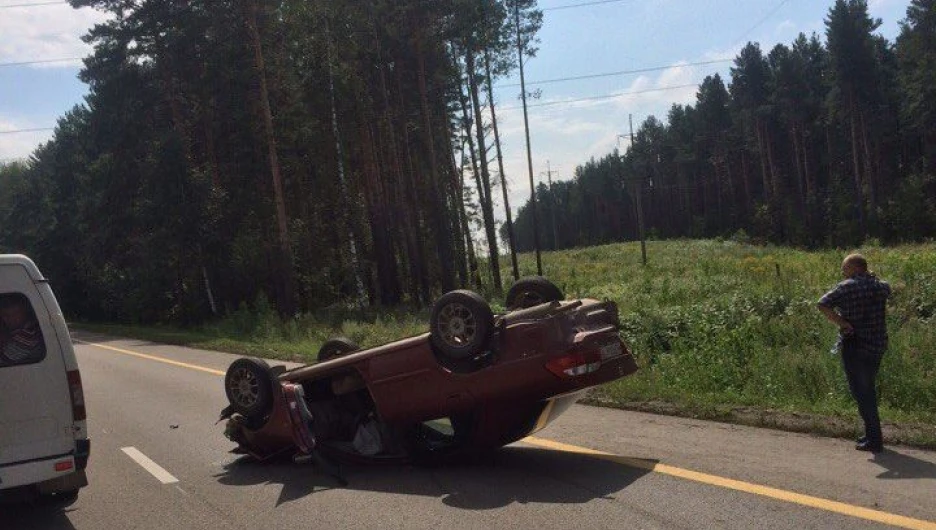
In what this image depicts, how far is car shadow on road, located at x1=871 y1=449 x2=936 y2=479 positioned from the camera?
574 centimetres

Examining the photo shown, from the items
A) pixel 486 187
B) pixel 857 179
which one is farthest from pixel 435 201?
pixel 857 179

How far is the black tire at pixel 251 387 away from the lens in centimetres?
755

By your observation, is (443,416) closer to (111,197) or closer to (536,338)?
(536,338)

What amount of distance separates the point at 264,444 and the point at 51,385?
87.3 inches

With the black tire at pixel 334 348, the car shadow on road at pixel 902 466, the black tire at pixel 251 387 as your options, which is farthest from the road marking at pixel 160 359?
the car shadow on road at pixel 902 466

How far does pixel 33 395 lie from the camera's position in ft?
19.6

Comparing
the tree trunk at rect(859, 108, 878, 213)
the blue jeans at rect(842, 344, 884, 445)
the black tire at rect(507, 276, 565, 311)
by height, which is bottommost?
the blue jeans at rect(842, 344, 884, 445)

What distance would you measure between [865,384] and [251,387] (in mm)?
5605

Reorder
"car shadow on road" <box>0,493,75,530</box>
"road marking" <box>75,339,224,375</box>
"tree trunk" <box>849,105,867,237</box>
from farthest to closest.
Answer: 1. "tree trunk" <box>849,105,867,237</box>
2. "road marking" <box>75,339,224,375</box>
3. "car shadow on road" <box>0,493,75,530</box>

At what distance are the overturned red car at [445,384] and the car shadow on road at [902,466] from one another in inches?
79.9

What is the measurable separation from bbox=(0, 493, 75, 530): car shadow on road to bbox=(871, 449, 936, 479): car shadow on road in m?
6.37

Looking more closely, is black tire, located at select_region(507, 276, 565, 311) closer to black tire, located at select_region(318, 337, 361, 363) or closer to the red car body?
the red car body

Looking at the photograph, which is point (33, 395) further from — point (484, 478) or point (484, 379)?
point (484, 478)

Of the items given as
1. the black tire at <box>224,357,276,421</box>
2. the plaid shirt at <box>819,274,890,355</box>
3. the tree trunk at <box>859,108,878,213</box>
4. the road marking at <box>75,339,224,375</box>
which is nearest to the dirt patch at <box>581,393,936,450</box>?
the plaid shirt at <box>819,274,890,355</box>
